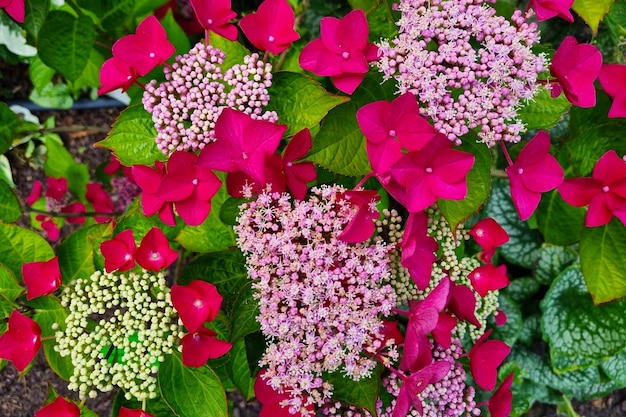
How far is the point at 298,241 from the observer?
983mm

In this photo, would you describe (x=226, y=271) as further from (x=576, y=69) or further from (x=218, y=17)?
(x=576, y=69)

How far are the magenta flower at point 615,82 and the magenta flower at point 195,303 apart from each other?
0.81 meters

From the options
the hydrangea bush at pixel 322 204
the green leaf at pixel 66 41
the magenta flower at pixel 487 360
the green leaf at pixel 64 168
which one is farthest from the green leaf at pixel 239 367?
the green leaf at pixel 64 168

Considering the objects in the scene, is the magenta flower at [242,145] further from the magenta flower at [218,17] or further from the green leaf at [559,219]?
the green leaf at [559,219]

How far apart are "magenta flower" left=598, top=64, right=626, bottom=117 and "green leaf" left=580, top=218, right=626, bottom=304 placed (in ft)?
0.84

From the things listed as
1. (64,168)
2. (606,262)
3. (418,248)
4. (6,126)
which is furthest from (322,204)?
(64,168)

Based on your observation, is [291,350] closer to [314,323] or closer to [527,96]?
[314,323]

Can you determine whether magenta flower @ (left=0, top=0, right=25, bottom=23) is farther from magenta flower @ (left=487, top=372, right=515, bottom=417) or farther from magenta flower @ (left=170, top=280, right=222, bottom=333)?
magenta flower @ (left=487, top=372, right=515, bottom=417)

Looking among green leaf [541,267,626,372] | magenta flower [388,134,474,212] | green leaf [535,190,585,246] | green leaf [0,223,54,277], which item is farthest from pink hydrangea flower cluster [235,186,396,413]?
green leaf [541,267,626,372]

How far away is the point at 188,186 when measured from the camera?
0.97m

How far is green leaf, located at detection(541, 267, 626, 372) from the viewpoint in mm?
1557

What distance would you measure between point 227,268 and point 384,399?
42 cm

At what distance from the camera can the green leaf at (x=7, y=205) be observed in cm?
125

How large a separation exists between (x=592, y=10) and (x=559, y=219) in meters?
0.60
